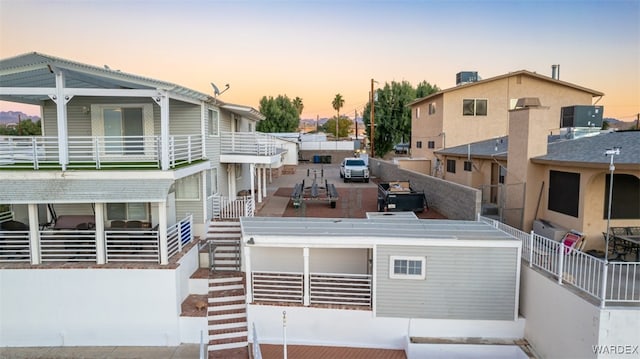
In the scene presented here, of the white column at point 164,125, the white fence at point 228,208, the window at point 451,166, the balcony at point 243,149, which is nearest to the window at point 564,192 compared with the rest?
the window at point 451,166

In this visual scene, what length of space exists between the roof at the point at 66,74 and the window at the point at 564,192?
1340 cm

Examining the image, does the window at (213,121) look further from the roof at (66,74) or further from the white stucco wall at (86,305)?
the white stucco wall at (86,305)

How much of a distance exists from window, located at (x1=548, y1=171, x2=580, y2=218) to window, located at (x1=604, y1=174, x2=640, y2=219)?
77cm

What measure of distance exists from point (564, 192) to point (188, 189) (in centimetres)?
1385

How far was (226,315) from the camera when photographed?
37.5ft

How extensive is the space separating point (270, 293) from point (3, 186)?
30.0 ft

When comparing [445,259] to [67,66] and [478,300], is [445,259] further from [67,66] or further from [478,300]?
[67,66]

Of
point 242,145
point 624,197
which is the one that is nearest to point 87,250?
point 242,145

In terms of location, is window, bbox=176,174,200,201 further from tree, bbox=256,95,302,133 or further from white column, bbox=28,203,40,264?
tree, bbox=256,95,302,133

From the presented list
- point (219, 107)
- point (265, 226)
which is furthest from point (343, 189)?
point (265, 226)

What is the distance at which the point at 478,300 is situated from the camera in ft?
34.3

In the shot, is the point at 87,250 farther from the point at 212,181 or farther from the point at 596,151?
the point at 596,151

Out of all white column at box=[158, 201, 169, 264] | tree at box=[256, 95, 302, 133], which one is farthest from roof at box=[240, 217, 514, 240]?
tree at box=[256, 95, 302, 133]

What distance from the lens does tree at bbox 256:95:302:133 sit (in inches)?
2630
